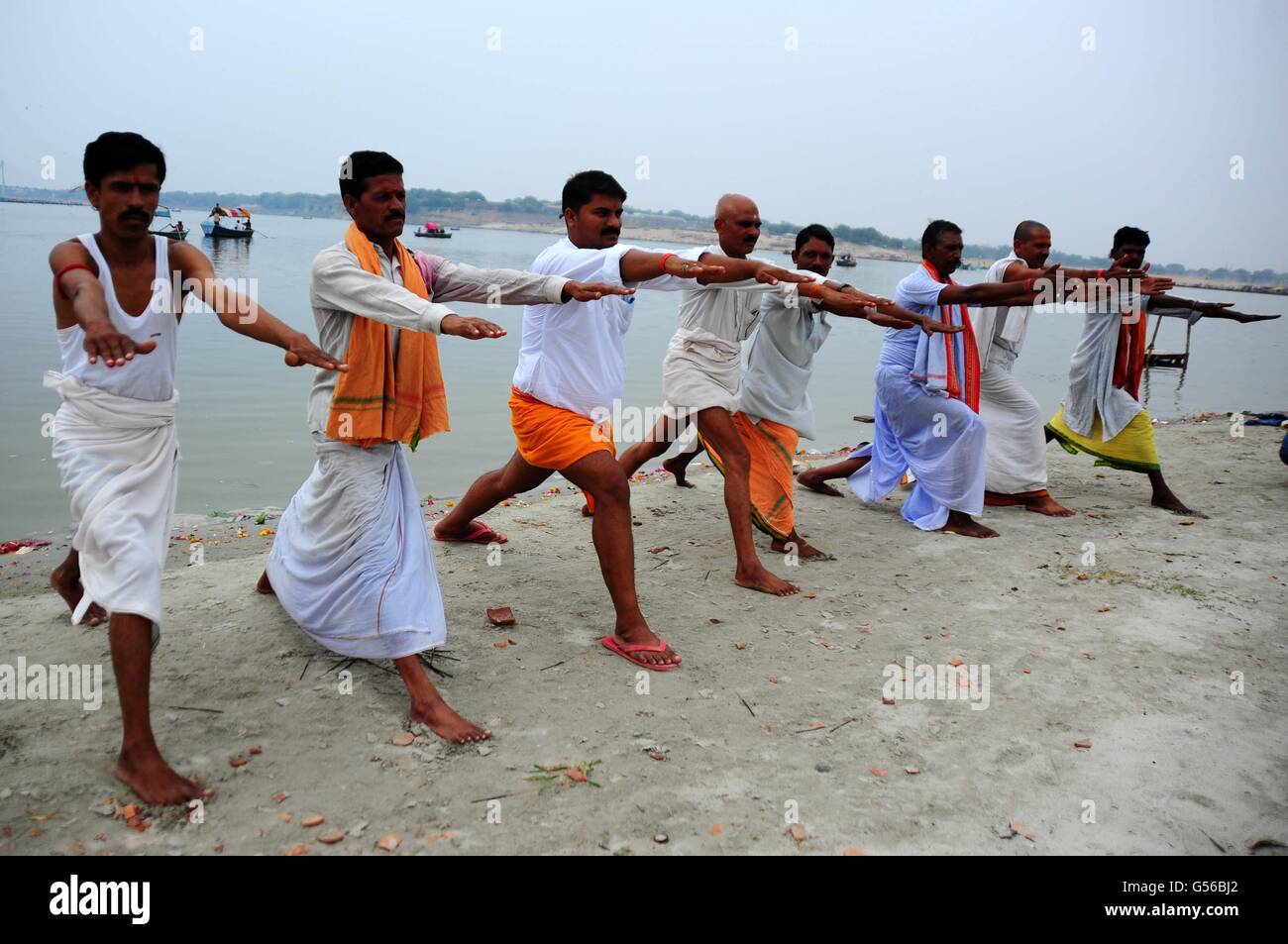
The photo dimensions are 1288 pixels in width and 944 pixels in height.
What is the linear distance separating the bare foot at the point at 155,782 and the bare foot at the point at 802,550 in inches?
139

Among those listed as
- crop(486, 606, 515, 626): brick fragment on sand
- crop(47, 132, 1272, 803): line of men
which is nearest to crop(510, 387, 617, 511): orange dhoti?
crop(47, 132, 1272, 803): line of men

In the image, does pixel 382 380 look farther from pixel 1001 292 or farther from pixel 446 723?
pixel 1001 292

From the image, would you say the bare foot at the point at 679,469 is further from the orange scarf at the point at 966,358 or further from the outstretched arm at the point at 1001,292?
the outstretched arm at the point at 1001,292

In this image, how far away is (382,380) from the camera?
3461 mm

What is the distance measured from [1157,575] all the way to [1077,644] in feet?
4.54

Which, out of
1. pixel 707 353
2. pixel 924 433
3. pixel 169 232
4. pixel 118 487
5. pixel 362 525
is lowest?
pixel 362 525

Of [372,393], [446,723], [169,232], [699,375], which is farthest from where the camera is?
[169,232]

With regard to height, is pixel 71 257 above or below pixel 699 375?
above

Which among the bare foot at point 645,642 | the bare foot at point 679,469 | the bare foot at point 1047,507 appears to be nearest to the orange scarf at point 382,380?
the bare foot at point 645,642

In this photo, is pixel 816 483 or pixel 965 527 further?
pixel 816 483

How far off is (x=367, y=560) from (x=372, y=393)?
0.62m

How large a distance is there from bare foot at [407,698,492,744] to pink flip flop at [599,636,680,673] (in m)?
0.82

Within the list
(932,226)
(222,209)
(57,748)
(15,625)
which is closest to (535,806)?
(57,748)
